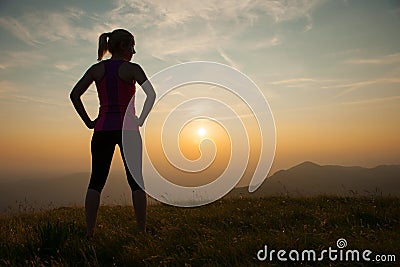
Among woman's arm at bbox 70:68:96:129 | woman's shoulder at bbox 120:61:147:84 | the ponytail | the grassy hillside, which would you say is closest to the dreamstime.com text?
the grassy hillside

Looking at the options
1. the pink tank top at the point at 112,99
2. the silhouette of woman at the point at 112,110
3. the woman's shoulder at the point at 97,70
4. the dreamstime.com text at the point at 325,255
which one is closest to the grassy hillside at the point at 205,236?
the dreamstime.com text at the point at 325,255

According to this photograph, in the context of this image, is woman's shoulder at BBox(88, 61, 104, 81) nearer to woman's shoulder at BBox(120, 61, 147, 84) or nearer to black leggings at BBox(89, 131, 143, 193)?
woman's shoulder at BBox(120, 61, 147, 84)

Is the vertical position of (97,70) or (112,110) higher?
(97,70)

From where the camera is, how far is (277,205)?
812 centimetres

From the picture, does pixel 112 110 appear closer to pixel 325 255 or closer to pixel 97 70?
pixel 97 70

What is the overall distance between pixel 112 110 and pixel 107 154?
611 millimetres

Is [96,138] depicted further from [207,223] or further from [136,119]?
[207,223]

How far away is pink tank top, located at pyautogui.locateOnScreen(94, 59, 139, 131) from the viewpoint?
215 inches

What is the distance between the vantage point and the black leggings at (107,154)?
5492 millimetres

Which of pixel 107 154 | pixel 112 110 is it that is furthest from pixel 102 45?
pixel 107 154

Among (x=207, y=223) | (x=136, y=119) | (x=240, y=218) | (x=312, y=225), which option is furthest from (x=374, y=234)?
(x=136, y=119)

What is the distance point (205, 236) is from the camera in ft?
17.8

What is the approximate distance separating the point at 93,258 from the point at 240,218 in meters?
2.68

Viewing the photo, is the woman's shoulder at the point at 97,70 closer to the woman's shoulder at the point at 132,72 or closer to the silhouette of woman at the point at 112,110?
the silhouette of woman at the point at 112,110
